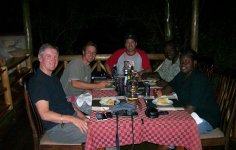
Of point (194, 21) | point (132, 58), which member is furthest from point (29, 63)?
point (194, 21)

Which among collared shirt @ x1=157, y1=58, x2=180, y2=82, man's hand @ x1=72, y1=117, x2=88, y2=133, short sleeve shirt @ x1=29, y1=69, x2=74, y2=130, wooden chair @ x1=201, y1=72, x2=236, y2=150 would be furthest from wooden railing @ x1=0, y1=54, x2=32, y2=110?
wooden chair @ x1=201, y1=72, x2=236, y2=150

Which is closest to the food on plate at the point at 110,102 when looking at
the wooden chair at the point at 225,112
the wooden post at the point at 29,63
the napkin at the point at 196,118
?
the napkin at the point at 196,118

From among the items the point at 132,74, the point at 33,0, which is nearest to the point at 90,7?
the point at 33,0

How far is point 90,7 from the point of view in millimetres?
8375

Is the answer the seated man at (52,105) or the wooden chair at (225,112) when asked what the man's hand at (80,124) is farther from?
the wooden chair at (225,112)

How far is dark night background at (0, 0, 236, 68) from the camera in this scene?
6602 mm

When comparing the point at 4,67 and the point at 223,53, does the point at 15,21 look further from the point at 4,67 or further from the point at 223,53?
the point at 223,53

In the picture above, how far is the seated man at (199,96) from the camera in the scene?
101 inches

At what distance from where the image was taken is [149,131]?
219 centimetres

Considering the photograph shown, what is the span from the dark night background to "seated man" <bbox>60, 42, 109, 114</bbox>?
3.74 metres

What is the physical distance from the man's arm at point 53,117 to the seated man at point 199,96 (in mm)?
823

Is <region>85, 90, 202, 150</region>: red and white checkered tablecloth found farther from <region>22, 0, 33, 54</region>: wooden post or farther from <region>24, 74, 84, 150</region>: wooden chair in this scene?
<region>22, 0, 33, 54</region>: wooden post

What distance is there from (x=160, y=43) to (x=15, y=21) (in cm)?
494

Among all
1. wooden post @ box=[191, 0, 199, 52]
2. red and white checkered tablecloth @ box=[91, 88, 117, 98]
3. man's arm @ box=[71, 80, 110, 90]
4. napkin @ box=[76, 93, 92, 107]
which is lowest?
napkin @ box=[76, 93, 92, 107]
